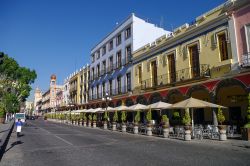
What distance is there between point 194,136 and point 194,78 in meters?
5.13

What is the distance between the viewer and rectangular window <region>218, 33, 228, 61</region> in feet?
59.8

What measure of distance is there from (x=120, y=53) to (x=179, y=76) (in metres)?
15.0

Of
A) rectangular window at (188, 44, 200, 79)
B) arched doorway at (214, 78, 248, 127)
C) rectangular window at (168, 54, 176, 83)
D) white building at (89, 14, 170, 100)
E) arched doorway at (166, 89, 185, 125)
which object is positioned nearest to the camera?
arched doorway at (214, 78, 248, 127)

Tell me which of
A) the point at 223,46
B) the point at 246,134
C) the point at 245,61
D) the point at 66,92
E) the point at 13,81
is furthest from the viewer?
the point at 66,92

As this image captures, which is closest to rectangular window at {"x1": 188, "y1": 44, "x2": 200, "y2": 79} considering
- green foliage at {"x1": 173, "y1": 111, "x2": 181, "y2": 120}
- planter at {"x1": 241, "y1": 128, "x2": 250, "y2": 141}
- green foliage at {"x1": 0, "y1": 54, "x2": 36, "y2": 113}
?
green foliage at {"x1": 173, "y1": 111, "x2": 181, "y2": 120}

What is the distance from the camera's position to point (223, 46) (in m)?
18.4

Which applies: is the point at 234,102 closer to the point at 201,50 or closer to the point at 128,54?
the point at 201,50

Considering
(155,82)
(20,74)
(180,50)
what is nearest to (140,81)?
(155,82)

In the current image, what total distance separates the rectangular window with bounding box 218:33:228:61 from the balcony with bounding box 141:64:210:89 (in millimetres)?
1485

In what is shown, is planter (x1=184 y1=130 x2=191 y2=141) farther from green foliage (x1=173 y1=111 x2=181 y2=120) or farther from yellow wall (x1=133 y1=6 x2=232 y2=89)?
green foliage (x1=173 y1=111 x2=181 y2=120)

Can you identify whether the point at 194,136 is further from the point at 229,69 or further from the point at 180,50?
the point at 180,50

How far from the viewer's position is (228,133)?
660 inches

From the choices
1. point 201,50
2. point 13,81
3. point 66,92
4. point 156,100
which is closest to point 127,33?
point 156,100

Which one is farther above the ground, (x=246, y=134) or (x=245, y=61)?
(x=245, y=61)
